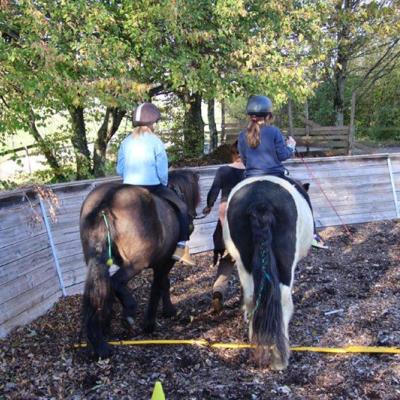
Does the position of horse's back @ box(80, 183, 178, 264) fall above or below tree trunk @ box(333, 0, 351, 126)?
below

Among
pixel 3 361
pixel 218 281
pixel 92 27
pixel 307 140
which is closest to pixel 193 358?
pixel 218 281

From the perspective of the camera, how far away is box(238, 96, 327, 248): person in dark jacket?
4.70 meters

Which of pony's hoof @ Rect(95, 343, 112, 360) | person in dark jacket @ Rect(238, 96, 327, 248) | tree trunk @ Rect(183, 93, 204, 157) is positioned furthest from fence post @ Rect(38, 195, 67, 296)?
tree trunk @ Rect(183, 93, 204, 157)

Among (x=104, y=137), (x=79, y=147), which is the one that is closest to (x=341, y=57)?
(x=104, y=137)

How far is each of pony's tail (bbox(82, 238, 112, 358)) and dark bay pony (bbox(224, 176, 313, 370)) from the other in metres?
1.22

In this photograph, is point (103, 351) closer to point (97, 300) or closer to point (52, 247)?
point (97, 300)

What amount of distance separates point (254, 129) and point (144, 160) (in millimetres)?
1156

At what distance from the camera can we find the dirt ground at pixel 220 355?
3801mm

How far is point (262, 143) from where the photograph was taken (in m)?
4.76

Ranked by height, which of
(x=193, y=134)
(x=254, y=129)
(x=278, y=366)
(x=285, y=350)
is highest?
(x=254, y=129)

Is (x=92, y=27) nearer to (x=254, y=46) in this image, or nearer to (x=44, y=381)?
(x=254, y=46)

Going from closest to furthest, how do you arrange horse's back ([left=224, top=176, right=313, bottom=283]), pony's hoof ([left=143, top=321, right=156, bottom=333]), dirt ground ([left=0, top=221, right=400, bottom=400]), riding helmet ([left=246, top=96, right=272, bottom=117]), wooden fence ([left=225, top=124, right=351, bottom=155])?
dirt ground ([left=0, top=221, right=400, bottom=400]) → horse's back ([left=224, top=176, right=313, bottom=283]) → riding helmet ([left=246, top=96, right=272, bottom=117]) → pony's hoof ([left=143, top=321, right=156, bottom=333]) → wooden fence ([left=225, top=124, right=351, bottom=155])

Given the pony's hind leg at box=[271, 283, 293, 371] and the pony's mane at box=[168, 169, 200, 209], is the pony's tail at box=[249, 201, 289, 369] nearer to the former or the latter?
the pony's hind leg at box=[271, 283, 293, 371]

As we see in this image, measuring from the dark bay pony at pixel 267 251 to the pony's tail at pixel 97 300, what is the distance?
1.22 metres
